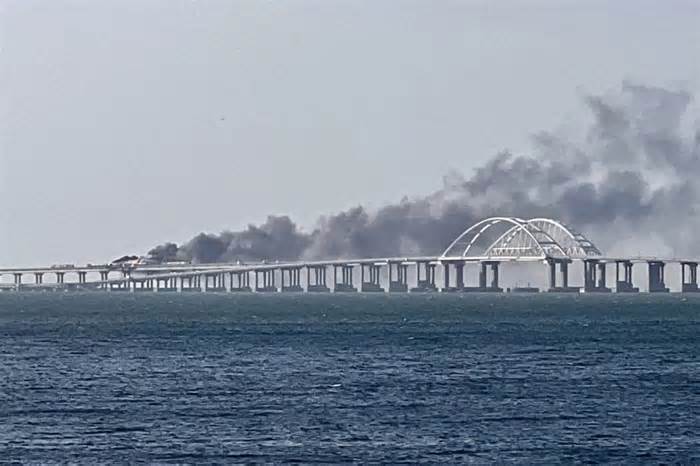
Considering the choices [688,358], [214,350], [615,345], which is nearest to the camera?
[688,358]

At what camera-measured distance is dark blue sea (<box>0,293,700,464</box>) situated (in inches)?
1823

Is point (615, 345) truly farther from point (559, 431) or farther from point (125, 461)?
point (125, 461)

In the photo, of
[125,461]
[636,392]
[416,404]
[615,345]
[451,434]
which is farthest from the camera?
[615,345]

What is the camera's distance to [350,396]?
6034cm

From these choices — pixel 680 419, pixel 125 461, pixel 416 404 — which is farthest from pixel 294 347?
pixel 125 461

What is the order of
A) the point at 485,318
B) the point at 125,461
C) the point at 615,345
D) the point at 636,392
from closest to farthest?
the point at 125,461
the point at 636,392
the point at 615,345
the point at 485,318

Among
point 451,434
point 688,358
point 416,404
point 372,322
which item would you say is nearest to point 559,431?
point 451,434

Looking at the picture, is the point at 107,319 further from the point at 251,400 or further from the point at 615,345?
the point at 251,400

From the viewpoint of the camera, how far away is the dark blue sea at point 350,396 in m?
46.3

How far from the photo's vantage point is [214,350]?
290 feet

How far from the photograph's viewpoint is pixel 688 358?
8231 centimetres

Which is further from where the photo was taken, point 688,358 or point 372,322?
point 372,322

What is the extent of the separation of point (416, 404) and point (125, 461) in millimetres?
15298

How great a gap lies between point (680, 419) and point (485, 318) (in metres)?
88.0
